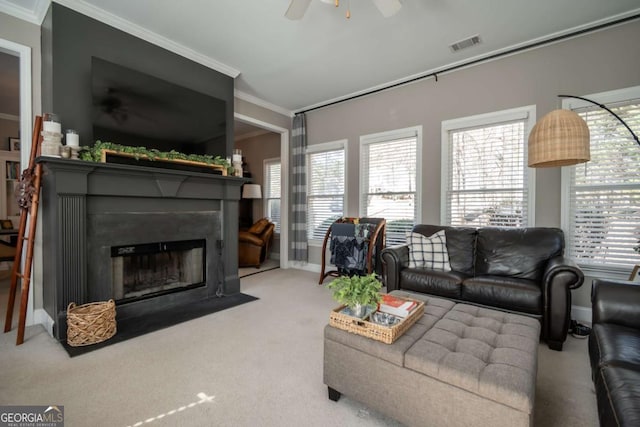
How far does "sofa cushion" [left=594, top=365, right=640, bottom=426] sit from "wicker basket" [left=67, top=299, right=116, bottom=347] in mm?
3073

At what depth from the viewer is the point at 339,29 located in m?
2.81

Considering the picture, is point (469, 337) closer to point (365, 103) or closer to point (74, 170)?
point (74, 170)

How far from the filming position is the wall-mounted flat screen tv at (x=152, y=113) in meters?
2.60

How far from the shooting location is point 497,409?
1102 millimetres

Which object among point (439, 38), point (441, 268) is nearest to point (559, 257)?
point (441, 268)

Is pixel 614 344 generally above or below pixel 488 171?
below

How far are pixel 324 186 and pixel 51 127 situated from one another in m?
3.43

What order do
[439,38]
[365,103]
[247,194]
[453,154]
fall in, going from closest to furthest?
[439,38], [453,154], [365,103], [247,194]

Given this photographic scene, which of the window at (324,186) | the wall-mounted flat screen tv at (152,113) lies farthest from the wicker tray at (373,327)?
the window at (324,186)

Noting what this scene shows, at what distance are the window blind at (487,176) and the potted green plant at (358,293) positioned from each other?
8.05 ft

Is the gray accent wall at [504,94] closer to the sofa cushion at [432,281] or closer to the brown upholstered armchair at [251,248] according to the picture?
the sofa cushion at [432,281]

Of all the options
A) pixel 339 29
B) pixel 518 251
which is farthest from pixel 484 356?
pixel 339 29

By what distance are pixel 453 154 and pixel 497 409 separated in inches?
122

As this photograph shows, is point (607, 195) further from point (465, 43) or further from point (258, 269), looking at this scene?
point (258, 269)
